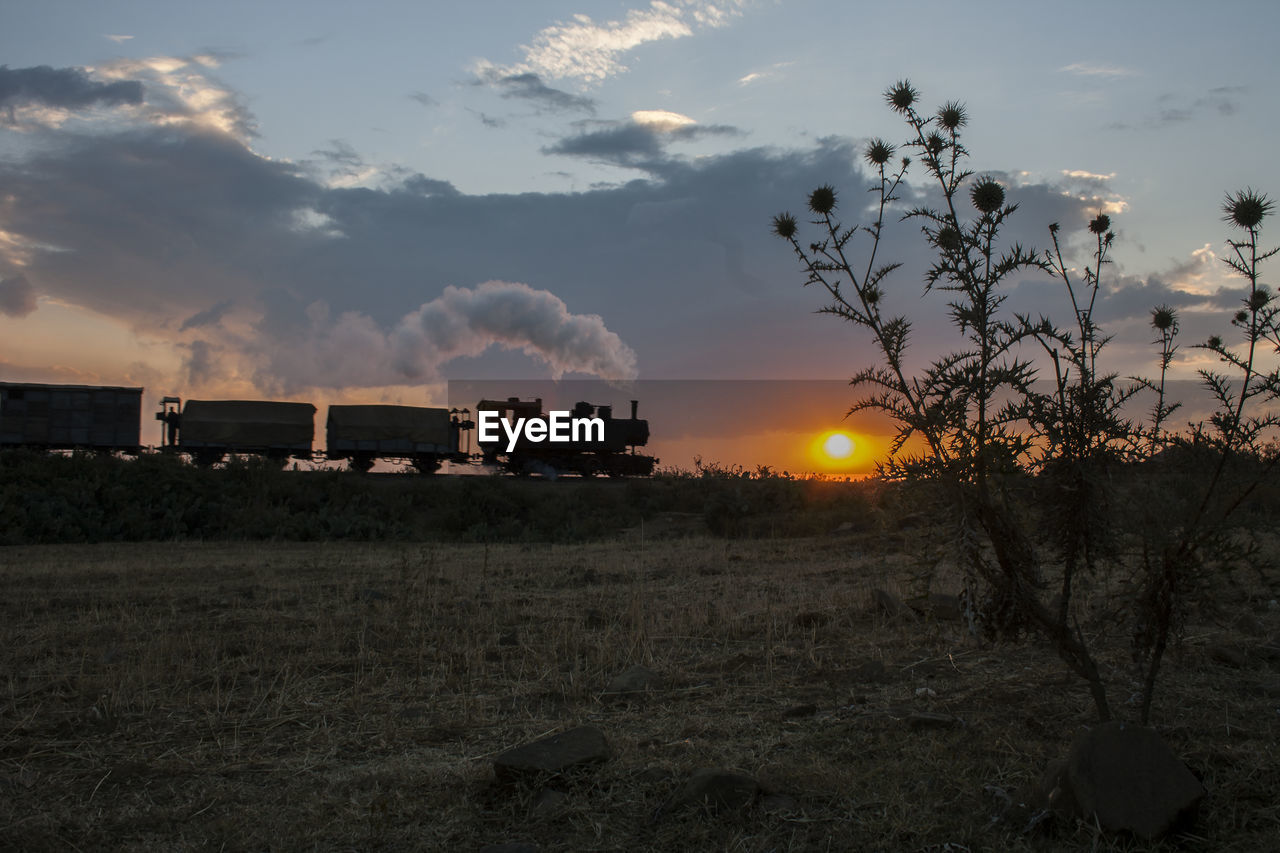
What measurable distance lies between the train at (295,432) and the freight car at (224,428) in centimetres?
4

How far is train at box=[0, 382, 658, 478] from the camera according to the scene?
116 ft

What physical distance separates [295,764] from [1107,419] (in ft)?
15.3

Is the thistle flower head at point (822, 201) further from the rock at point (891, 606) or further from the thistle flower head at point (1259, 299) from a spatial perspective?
the rock at point (891, 606)

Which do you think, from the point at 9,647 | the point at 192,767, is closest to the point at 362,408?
the point at 9,647

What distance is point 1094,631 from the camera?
7176 mm

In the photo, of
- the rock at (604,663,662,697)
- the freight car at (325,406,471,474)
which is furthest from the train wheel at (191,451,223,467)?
the rock at (604,663,662,697)

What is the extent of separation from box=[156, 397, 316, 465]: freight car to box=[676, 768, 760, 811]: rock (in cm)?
3556

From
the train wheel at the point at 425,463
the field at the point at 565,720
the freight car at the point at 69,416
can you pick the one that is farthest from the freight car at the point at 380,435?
the field at the point at 565,720

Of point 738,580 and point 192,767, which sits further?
point 738,580

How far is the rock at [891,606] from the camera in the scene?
8500 millimetres

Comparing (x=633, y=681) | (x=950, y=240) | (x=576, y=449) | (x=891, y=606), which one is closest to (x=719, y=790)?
(x=633, y=681)

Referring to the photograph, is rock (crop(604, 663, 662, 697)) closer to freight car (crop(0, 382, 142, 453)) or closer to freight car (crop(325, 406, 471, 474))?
freight car (crop(325, 406, 471, 474))

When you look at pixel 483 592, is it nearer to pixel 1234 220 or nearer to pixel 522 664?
pixel 522 664

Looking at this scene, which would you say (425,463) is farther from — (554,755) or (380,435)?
(554,755)
